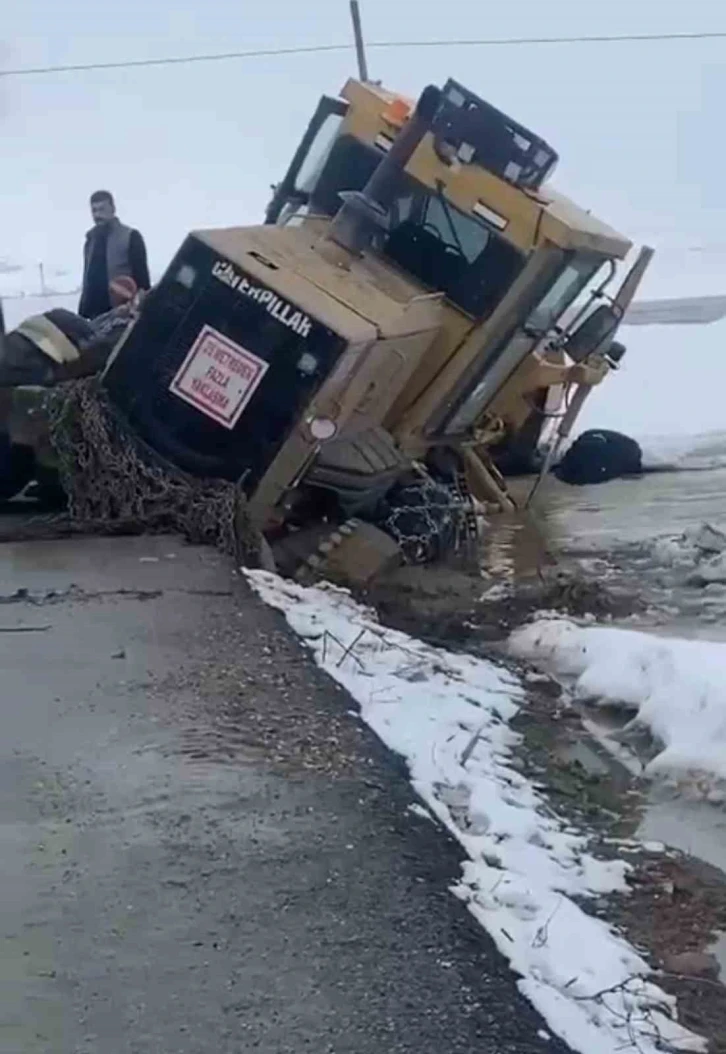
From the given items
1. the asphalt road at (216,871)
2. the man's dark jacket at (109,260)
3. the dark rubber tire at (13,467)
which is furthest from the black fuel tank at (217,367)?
the asphalt road at (216,871)

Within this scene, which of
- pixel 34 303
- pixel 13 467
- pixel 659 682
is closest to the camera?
pixel 659 682

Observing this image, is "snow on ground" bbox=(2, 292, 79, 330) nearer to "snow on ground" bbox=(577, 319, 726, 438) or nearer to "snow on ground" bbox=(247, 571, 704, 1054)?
"snow on ground" bbox=(577, 319, 726, 438)

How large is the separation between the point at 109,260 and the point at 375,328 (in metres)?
3.01

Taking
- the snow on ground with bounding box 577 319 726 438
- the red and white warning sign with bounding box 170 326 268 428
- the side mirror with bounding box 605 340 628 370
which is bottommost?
the snow on ground with bounding box 577 319 726 438

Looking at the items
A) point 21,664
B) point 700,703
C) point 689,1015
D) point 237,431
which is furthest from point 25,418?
point 689,1015

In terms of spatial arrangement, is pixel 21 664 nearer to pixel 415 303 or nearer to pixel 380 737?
pixel 380 737

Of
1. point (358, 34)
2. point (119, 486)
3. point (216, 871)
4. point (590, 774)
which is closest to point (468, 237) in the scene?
point (119, 486)

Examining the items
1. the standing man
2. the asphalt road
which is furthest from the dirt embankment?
the standing man

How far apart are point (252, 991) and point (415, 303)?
7.52 metres

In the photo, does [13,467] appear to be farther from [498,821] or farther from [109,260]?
[498,821]

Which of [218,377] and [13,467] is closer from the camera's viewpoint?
[218,377]

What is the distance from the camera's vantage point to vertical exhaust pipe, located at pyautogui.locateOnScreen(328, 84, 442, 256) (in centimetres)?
1143

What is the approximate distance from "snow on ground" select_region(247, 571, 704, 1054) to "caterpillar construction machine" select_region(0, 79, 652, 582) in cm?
121

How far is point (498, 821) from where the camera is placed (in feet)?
19.1
